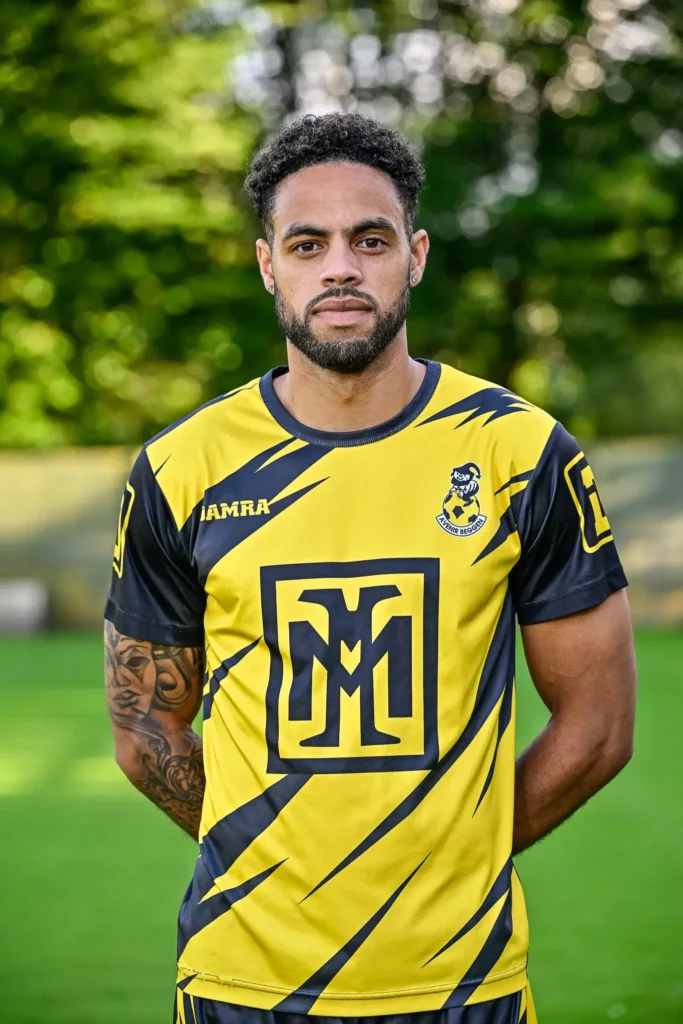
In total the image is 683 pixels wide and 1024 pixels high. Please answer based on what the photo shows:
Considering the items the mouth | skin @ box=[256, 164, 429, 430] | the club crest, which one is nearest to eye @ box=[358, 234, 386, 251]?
skin @ box=[256, 164, 429, 430]

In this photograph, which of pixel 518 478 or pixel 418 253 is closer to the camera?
pixel 518 478

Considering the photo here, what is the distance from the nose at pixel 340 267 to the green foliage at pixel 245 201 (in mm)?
18128

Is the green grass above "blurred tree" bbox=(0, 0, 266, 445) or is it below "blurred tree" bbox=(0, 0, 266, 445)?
below

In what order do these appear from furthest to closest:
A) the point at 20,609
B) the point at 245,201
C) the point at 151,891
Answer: the point at 245,201
the point at 20,609
the point at 151,891

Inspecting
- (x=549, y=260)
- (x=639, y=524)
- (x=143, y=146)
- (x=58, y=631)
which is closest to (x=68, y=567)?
(x=58, y=631)

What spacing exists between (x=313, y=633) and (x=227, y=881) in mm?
417

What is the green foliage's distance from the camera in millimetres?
19828

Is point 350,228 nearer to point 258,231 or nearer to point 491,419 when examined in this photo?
point 491,419

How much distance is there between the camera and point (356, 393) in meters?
2.25

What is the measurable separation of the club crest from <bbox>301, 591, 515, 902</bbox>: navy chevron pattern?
0.14m

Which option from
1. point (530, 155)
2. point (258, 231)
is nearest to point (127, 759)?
point (258, 231)

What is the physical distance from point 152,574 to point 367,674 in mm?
446

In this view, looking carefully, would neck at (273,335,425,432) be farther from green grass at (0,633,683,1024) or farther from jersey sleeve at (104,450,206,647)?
green grass at (0,633,683,1024)

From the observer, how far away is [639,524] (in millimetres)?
14992
